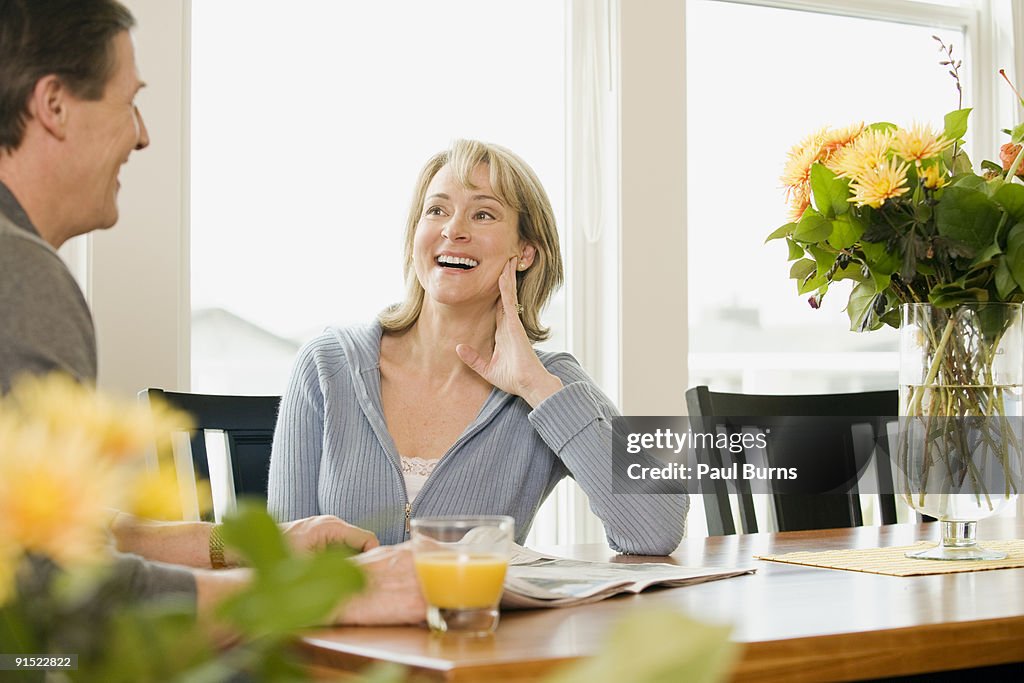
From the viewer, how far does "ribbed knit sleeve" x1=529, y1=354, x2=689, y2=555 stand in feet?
5.62

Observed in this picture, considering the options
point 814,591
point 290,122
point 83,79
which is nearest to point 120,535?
point 83,79

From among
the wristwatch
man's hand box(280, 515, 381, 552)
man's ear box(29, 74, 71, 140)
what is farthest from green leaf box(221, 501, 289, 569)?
the wristwatch

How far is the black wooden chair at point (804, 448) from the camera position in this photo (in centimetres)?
206

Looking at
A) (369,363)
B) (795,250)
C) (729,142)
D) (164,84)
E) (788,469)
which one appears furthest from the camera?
(729,142)

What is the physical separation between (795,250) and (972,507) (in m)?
0.41

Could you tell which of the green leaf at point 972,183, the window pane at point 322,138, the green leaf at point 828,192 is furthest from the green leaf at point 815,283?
the window pane at point 322,138

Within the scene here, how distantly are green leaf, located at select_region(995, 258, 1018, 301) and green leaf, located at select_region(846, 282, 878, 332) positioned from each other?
159mm

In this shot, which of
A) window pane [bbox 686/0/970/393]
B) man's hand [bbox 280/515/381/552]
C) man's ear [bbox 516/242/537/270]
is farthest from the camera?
window pane [bbox 686/0/970/393]

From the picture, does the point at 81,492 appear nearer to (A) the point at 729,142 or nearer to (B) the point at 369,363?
(B) the point at 369,363

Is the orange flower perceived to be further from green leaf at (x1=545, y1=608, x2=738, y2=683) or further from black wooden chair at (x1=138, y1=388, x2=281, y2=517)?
green leaf at (x1=545, y1=608, x2=738, y2=683)

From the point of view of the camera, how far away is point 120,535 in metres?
0.34

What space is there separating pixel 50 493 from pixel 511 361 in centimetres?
175

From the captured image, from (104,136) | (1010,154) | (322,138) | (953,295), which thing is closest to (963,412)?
(953,295)

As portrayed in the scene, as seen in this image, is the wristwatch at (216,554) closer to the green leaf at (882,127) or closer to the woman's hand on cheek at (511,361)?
the woman's hand on cheek at (511,361)
